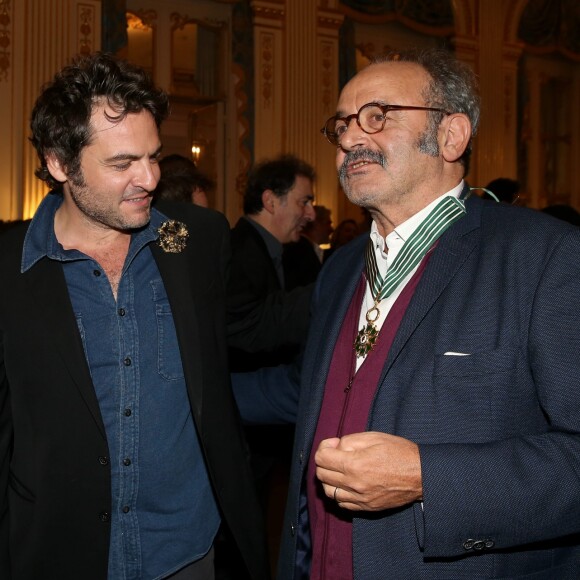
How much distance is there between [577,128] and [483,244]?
10331mm

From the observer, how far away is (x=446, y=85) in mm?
1733

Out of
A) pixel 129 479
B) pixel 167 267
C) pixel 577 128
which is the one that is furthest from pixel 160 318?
pixel 577 128

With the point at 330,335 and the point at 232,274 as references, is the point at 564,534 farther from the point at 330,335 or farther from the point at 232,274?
the point at 232,274

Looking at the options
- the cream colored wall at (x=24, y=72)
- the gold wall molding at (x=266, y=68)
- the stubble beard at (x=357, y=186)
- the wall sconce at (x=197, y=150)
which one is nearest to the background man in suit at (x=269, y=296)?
the stubble beard at (x=357, y=186)

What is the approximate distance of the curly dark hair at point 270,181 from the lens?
3932mm

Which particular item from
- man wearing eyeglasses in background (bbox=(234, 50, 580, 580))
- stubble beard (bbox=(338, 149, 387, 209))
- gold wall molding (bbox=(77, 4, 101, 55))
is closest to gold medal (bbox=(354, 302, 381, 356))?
man wearing eyeglasses in background (bbox=(234, 50, 580, 580))

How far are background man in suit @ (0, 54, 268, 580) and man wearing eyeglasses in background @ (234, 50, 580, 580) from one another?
35cm

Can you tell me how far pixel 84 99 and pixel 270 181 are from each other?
6.55ft

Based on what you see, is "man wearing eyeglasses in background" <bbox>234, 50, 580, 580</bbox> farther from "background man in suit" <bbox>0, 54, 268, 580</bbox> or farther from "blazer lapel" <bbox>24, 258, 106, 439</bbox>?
"blazer lapel" <bbox>24, 258, 106, 439</bbox>

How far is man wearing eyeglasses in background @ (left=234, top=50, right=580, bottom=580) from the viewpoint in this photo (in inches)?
52.1

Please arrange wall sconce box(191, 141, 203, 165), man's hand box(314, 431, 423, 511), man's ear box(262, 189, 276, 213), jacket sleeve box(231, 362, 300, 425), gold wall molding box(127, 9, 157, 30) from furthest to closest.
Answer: wall sconce box(191, 141, 203, 165) → gold wall molding box(127, 9, 157, 30) → man's ear box(262, 189, 276, 213) → jacket sleeve box(231, 362, 300, 425) → man's hand box(314, 431, 423, 511)

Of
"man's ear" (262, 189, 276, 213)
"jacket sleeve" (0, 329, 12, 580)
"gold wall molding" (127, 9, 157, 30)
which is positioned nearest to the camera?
"jacket sleeve" (0, 329, 12, 580)

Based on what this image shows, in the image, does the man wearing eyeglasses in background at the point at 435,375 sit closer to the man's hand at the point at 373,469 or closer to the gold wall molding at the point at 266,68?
the man's hand at the point at 373,469

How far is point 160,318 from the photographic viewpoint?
199cm
